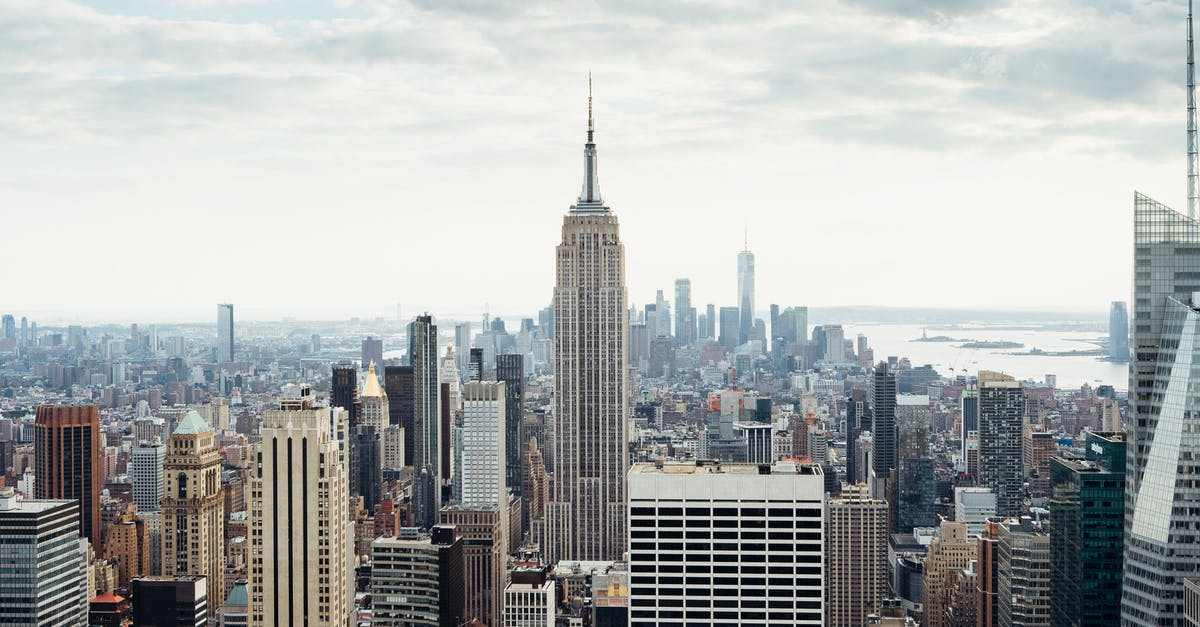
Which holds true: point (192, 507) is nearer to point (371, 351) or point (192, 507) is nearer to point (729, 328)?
point (371, 351)

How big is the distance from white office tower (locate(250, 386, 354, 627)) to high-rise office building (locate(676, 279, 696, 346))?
1567 inches

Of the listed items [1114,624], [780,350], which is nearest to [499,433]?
[780,350]

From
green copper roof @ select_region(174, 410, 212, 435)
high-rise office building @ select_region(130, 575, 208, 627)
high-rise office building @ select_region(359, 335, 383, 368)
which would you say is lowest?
high-rise office building @ select_region(130, 575, 208, 627)

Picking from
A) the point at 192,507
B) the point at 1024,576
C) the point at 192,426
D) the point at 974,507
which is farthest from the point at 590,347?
the point at 1024,576

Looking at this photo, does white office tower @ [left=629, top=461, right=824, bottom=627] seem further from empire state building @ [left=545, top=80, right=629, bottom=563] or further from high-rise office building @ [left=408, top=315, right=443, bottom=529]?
empire state building @ [left=545, top=80, right=629, bottom=563]

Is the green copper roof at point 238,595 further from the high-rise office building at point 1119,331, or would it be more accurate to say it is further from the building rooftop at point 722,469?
the high-rise office building at point 1119,331

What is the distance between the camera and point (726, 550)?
22078mm

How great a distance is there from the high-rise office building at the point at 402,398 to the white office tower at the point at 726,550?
41.3m

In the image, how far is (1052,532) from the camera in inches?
1182

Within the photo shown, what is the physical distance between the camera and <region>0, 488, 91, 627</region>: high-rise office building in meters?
32.5

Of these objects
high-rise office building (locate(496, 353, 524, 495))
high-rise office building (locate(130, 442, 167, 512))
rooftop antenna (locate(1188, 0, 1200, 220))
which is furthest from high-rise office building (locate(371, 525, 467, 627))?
rooftop antenna (locate(1188, 0, 1200, 220))

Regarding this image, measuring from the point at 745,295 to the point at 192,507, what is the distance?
31994 millimetres

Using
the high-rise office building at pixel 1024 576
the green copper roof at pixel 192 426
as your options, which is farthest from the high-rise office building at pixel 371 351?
the high-rise office building at pixel 1024 576

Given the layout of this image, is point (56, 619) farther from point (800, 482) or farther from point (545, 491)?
point (545, 491)
